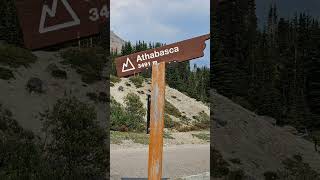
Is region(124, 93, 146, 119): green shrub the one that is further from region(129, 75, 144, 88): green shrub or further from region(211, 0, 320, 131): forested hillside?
region(211, 0, 320, 131): forested hillside

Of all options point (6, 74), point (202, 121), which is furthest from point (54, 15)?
point (202, 121)

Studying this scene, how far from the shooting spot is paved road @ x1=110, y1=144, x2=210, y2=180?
11961 millimetres

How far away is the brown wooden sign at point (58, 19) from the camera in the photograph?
1140 centimetres

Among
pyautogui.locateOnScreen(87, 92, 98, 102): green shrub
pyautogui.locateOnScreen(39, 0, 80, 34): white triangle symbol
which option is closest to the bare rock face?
pyautogui.locateOnScreen(87, 92, 98, 102): green shrub

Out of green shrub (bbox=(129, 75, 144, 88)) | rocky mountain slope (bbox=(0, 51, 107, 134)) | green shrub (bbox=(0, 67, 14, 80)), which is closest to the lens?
rocky mountain slope (bbox=(0, 51, 107, 134))

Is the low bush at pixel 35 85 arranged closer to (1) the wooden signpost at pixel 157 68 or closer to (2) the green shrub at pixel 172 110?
(1) the wooden signpost at pixel 157 68

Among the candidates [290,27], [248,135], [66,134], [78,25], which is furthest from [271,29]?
[66,134]

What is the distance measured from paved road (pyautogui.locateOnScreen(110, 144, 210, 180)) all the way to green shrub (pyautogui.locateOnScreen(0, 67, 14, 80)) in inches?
135

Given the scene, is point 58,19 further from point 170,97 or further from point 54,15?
point 170,97

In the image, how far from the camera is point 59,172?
9547 millimetres

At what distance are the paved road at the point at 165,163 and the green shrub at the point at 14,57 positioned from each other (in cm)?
363

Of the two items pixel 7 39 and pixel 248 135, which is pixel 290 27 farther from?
pixel 7 39

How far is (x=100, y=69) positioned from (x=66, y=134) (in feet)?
19.8

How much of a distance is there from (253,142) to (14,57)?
22.7 ft
